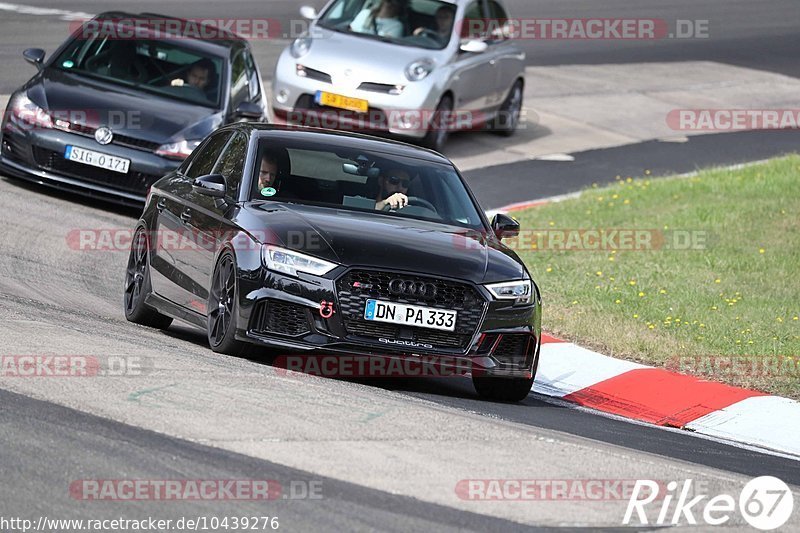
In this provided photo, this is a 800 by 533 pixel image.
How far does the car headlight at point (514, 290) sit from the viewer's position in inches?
353

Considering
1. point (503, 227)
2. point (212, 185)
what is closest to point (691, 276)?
point (503, 227)

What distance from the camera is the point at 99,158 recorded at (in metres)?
14.6

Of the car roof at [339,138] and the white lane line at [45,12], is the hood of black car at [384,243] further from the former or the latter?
the white lane line at [45,12]

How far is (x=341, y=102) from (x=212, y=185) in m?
9.36

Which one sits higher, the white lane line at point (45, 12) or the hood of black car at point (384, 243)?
the hood of black car at point (384, 243)

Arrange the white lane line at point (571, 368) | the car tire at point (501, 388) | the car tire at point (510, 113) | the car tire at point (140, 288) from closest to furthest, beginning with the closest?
the car tire at point (501, 388) < the car tire at point (140, 288) < the white lane line at point (571, 368) < the car tire at point (510, 113)

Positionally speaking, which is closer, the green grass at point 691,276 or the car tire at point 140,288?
the car tire at point 140,288

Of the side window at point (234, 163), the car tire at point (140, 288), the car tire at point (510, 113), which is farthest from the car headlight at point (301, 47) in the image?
the side window at point (234, 163)


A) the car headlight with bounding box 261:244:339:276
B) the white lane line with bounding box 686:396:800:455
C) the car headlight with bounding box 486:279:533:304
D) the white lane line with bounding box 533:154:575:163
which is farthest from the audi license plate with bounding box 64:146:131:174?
the white lane line with bounding box 533:154:575:163

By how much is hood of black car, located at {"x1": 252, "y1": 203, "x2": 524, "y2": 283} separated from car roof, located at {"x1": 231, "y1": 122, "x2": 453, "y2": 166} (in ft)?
2.70

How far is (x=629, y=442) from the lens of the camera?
8.63m

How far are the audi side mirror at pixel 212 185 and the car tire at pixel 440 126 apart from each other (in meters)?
9.65

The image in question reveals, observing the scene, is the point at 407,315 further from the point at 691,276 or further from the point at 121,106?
the point at 121,106

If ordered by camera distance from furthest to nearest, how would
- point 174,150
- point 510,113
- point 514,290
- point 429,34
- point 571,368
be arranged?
point 510,113
point 429,34
point 174,150
point 571,368
point 514,290
